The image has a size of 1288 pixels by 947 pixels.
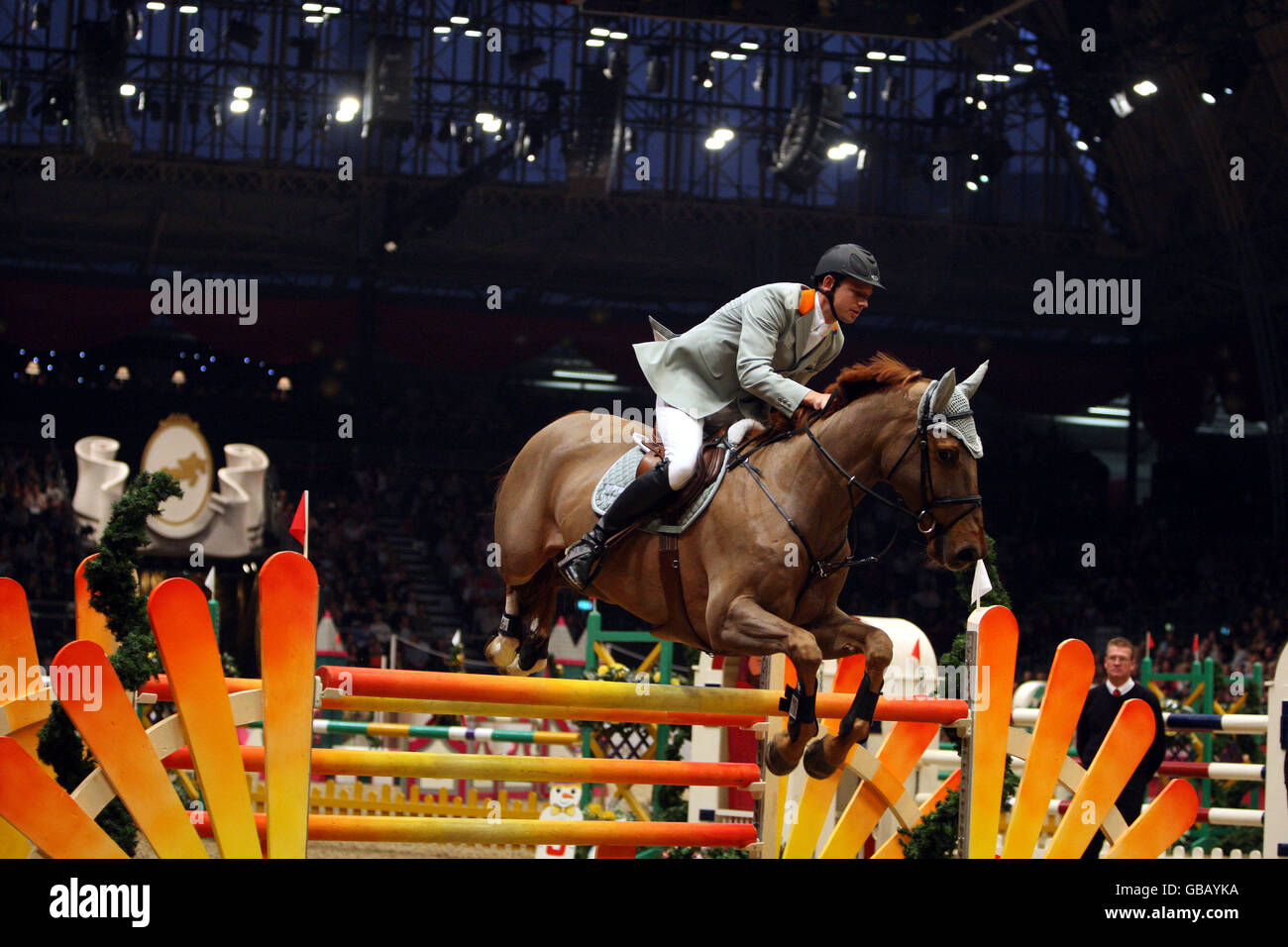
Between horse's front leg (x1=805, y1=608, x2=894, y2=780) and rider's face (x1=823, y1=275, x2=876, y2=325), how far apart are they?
3.05ft

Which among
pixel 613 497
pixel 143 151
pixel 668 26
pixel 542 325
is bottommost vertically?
pixel 613 497

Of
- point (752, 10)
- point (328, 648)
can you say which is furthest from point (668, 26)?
point (328, 648)

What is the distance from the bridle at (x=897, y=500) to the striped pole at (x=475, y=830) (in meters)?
0.87

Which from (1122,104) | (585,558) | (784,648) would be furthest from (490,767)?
(1122,104)

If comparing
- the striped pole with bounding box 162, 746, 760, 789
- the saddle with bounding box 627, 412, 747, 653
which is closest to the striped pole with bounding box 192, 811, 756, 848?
the striped pole with bounding box 162, 746, 760, 789

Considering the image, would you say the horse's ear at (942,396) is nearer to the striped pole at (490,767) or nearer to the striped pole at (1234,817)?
the striped pole at (490,767)

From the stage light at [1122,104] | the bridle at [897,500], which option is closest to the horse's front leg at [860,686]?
the bridle at [897,500]

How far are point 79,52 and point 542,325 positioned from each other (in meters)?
6.77

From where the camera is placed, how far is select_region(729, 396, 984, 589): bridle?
12.3 ft

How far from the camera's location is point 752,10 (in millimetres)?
12453

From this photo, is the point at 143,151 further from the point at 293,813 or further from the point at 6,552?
the point at 293,813

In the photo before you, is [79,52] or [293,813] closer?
[293,813]

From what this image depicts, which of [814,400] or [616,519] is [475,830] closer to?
[616,519]
